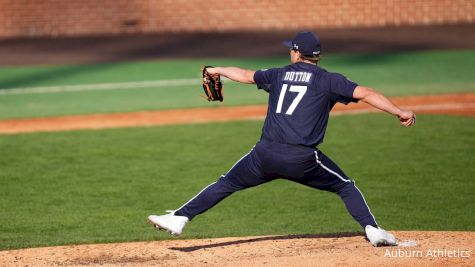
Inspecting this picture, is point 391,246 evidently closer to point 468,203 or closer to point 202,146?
point 468,203

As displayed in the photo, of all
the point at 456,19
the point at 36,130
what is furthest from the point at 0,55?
the point at 456,19

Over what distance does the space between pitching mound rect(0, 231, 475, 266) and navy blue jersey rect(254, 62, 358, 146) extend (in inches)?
37.6

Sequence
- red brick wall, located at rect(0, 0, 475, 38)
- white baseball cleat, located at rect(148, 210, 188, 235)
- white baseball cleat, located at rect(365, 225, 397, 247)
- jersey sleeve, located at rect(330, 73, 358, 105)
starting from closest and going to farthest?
jersey sleeve, located at rect(330, 73, 358, 105) → white baseball cleat, located at rect(365, 225, 397, 247) → white baseball cleat, located at rect(148, 210, 188, 235) → red brick wall, located at rect(0, 0, 475, 38)

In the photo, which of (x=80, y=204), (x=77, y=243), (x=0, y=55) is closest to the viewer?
(x=77, y=243)

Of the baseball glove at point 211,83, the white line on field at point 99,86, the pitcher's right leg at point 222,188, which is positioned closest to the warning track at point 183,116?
the white line on field at point 99,86

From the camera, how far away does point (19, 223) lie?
10250mm

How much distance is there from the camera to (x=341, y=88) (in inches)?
301

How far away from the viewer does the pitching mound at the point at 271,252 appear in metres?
7.86

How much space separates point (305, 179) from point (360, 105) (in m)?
9.96

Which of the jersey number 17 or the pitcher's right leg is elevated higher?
the jersey number 17

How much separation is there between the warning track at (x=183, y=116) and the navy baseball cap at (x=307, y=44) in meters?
8.31

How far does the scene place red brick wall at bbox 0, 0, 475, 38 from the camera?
27.1m

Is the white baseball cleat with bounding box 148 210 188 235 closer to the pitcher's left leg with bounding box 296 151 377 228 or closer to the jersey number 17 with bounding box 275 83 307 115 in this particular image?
the pitcher's left leg with bounding box 296 151 377 228

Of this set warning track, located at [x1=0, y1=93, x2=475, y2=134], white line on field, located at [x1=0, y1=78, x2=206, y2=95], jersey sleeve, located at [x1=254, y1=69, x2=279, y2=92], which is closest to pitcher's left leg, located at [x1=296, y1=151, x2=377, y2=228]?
jersey sleeve, located at [x1=254, y1=69, x2=279, y2=92]
